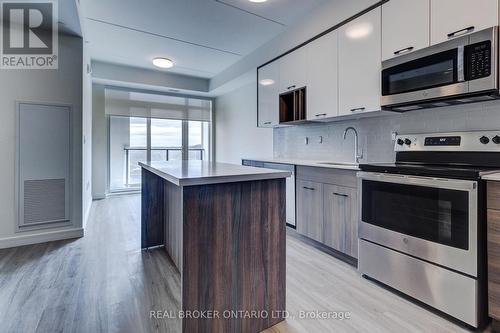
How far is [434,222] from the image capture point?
1.75 metres

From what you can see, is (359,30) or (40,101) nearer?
(359,30)

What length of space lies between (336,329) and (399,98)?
179cm

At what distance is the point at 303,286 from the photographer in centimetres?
211

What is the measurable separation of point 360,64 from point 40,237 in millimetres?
→ 3913

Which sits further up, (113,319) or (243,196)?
(243,196)

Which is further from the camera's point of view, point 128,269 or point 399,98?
point 128,269

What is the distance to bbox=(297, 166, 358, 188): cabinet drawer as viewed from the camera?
238 cm

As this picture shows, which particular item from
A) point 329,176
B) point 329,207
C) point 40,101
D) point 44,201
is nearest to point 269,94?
point 329,176

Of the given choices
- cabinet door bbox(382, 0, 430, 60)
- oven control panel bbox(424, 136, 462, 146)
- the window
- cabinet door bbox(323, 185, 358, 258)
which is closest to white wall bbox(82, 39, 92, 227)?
the window

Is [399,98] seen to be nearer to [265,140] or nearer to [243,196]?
[243,196]

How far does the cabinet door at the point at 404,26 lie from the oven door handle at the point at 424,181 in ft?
3.35

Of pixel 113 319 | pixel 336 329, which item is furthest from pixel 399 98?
pixel 113 319

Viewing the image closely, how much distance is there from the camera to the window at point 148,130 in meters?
5.89

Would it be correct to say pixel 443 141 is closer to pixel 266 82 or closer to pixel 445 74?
A: pixel 445 74
